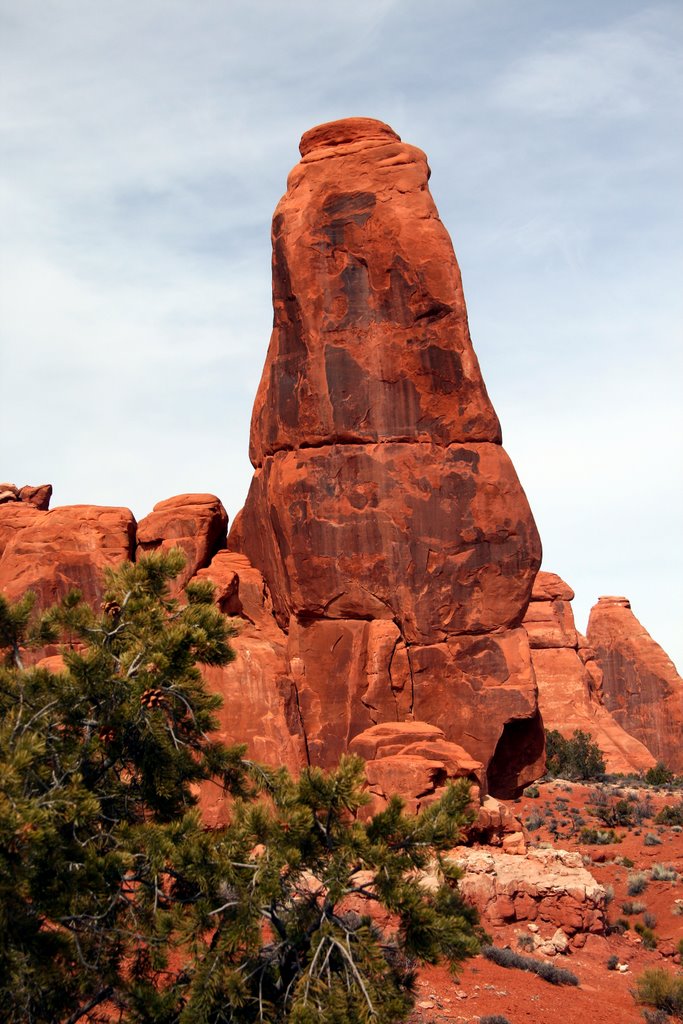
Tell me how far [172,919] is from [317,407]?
15843 mm

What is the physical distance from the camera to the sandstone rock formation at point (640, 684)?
207 ft

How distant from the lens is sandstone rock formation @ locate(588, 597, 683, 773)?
2486 inches

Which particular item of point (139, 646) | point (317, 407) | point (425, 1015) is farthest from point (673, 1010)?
point (317, 407)

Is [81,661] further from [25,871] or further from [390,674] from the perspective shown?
[390,674]

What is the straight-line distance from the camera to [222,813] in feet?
70.3

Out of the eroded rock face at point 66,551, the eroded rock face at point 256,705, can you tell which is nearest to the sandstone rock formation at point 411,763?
the eroded rock face at point 256,705

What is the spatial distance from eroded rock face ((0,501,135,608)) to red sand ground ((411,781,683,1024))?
1148 cm

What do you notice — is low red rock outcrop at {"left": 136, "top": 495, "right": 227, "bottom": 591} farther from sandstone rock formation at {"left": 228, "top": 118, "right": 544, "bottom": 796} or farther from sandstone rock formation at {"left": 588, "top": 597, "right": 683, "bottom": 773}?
sandstone rock formation at {"left": 588, "top": 597, "right": 683, "bottom": 773}

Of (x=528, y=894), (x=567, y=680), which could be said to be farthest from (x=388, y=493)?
(x=567, y=680)

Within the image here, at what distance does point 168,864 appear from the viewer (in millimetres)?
10094

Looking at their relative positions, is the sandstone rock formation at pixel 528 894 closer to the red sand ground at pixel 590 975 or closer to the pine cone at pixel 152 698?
the red sand ground at pixel 590 975

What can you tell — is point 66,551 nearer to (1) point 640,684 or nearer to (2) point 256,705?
(2) point 256,705

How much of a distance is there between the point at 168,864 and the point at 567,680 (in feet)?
149

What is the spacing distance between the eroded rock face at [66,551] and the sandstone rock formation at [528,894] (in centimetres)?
1021
